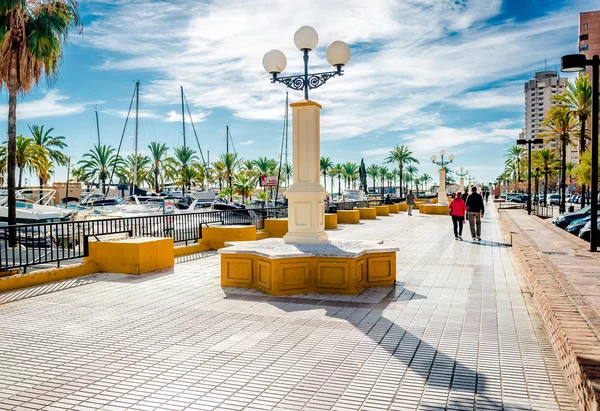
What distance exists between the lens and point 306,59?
9320 mm

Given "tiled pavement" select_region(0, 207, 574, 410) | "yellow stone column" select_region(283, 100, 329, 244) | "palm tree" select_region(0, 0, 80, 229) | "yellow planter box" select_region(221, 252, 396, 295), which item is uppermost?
"palm tree" select_region(0, 0, 80, 229)

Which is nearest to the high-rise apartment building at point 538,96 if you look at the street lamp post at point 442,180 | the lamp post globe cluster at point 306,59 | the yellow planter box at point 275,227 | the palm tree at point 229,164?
the palm tree at point 229,164

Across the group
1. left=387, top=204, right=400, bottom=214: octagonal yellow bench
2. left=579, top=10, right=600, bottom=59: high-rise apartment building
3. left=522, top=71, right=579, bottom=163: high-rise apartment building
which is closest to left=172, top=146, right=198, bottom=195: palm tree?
left=387, top=204, right=400, bottom=214: octagonal yellow bench

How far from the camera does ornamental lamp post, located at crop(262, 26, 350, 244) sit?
9031 mm

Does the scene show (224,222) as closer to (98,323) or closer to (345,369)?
(98,323)

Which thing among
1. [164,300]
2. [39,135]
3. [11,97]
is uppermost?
[39,135]

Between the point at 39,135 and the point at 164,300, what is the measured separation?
195ft

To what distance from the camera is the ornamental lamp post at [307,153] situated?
903 cm

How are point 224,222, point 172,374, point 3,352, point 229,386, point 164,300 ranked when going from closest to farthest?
1. point 229,386
2. point 172,374
3. point 3,352
4. point 164,300
5. point 224,222

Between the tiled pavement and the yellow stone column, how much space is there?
165cm

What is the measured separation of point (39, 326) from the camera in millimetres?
6320

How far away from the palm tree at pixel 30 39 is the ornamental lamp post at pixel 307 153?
449 inches

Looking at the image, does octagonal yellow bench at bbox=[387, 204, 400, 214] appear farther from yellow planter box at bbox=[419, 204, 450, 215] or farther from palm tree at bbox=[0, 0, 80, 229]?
palm tree at bbox=[0, 0, 80, 229]

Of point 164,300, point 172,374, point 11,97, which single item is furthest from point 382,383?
point 11,97
